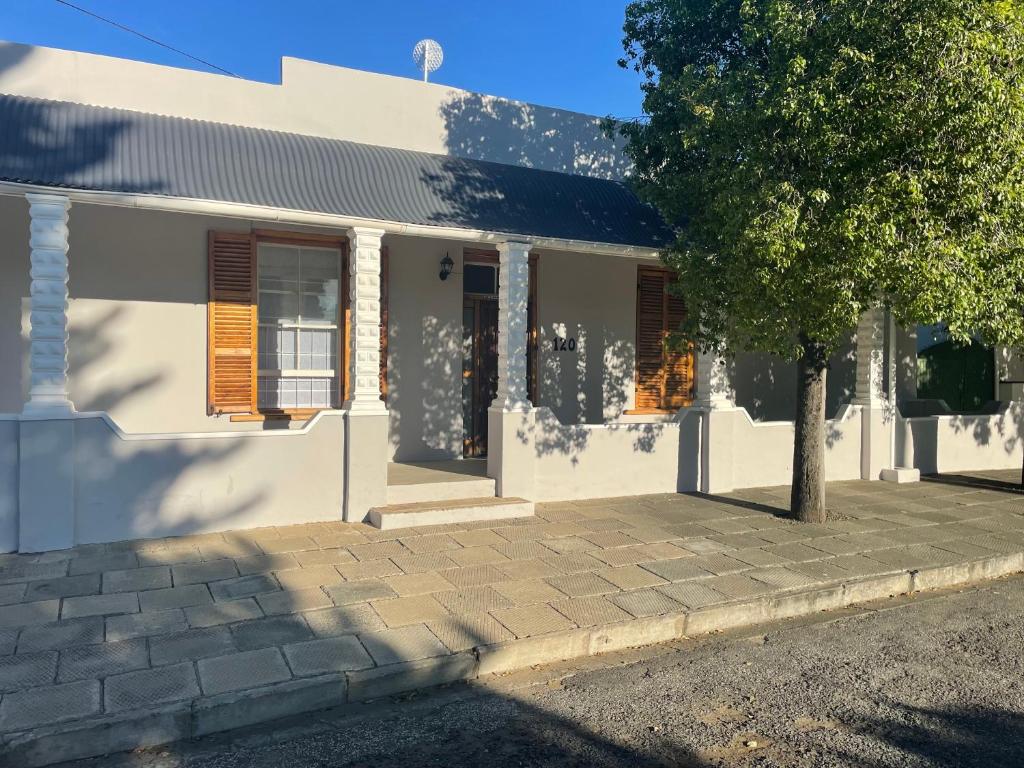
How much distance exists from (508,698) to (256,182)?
216 inches

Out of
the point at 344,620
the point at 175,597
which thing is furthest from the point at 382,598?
the point at 175,597

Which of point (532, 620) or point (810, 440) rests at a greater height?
point (810, 440)

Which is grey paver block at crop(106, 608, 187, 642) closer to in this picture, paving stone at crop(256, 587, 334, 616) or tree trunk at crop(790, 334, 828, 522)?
paving stone at crop(256, 587, 334, 616)

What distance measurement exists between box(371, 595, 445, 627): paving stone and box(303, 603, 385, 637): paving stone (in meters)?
0.07

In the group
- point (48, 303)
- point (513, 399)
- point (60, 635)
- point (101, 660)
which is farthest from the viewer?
point (513, 399)

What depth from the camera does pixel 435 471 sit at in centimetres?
893

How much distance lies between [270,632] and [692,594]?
9.84 feet

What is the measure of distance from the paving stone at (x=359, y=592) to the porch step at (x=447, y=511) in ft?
5.32

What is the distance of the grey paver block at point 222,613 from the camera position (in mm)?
5051

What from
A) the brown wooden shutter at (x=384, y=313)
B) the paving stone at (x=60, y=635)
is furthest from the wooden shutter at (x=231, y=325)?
the paving stone at (x=60, y=635)

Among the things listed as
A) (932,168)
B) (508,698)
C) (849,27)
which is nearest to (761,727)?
(508,698)

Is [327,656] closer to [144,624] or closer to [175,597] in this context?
[144,624]

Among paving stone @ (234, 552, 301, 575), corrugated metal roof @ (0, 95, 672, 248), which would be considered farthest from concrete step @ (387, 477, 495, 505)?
corrugated metal roof @ (0, 95, 672, 248)

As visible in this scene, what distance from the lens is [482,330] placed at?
10.4 meters
